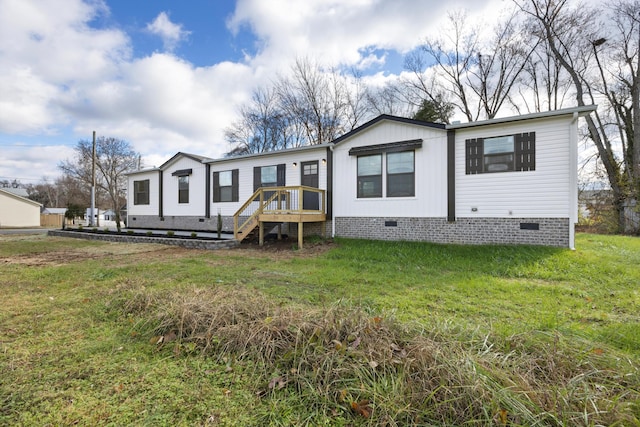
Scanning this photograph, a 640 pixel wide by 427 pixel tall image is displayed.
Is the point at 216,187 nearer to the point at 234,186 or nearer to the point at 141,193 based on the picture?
the point at 234,186

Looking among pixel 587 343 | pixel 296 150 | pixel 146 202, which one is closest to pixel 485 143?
pixel 296 150

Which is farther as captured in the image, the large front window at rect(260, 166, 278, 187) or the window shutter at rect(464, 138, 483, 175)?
the large front window at rect(260, 166, 278, 187)

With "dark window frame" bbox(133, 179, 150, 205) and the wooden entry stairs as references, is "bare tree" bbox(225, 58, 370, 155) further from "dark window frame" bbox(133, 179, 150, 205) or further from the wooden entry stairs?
the wooden entry stairs

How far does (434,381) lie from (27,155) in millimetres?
64427

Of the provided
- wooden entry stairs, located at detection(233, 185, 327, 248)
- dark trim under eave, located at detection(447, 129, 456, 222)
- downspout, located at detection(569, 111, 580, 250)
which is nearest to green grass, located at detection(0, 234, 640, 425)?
downspout, located at detection(569, 111, 580, 250)

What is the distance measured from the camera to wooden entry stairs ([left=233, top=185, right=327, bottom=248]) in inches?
361

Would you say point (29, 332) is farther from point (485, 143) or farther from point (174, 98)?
point (174, 98)

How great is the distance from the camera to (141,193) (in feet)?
53.5

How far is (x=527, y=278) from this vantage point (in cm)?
521

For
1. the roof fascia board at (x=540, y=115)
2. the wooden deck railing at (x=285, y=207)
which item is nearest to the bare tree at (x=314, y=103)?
the wooden deck railing at (x=285, y=207)

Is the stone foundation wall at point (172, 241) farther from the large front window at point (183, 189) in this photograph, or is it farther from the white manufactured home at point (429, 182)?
the large front window at point (183, 189)

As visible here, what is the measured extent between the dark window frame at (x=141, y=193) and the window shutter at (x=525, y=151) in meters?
17.0

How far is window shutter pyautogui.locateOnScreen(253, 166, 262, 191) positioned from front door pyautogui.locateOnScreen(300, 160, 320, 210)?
208 cm

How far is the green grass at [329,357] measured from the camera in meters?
1.66
